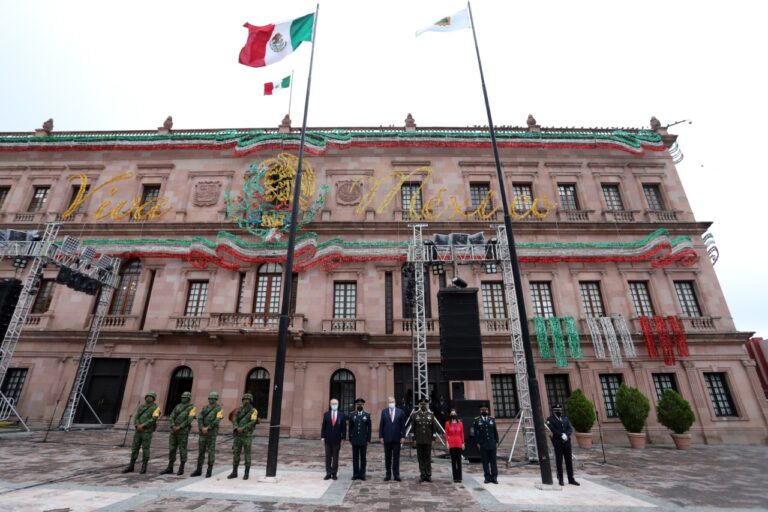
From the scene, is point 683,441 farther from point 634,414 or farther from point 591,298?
point 591,298

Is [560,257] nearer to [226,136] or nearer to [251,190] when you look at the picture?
[251,190]

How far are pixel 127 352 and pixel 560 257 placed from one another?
23.6m

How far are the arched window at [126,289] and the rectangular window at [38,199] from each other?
7.62 metres

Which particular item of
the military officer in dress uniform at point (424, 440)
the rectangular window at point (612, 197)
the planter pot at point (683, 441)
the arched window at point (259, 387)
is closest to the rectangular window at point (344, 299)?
the arched window at point (259, 387)

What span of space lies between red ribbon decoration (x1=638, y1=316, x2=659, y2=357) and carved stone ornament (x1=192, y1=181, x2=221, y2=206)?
978 inches

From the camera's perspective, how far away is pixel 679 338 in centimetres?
1830

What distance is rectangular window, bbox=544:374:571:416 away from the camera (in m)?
18.2

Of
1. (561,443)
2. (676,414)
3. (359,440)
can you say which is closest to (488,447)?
(561,443)

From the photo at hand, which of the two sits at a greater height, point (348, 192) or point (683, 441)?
point (348, 192)

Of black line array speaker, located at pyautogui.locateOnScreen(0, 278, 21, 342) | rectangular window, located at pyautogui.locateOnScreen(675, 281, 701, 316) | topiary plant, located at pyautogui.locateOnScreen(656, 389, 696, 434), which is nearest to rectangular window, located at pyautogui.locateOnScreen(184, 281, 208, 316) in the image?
black line array speaker, located at pyautogui.locateOnScreen(0, 278, 21, 342)

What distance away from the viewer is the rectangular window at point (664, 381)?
18312 millimetres

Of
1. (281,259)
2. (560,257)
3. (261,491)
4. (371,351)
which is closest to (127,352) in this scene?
(281,259)

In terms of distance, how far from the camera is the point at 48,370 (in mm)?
18641

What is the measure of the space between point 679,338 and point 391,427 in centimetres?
1749
